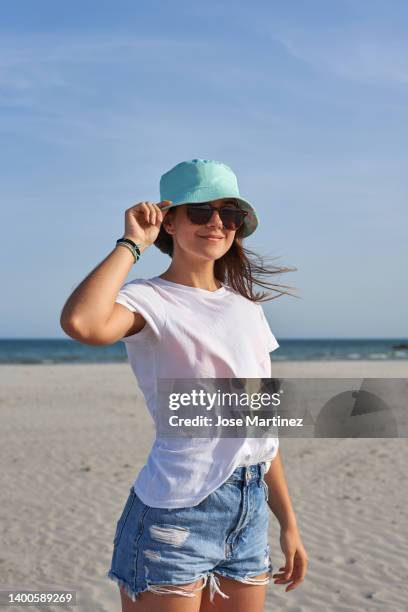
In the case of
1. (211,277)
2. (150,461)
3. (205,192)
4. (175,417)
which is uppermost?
(205,192)

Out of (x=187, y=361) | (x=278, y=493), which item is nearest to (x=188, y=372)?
(x=187, y=361)

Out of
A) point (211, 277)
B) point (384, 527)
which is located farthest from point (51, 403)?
point (211, 277)

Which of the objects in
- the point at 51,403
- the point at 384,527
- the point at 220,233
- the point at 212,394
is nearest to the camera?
the point at 212,394

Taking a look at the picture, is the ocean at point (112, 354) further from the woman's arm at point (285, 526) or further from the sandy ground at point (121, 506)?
the woman's arm at point (285, 526)

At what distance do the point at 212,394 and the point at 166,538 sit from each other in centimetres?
44

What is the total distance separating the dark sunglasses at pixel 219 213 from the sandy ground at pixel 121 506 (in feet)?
12.0

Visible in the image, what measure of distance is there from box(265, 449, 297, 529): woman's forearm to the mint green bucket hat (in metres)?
0.90

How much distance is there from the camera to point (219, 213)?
2295 millimetres

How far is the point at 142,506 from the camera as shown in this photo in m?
2.05

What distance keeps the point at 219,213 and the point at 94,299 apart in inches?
22.8

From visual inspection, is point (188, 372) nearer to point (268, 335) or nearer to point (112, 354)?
point (268, 335)

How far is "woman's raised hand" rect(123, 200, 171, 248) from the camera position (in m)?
2.11

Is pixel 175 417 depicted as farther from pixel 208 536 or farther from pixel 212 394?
pixel 208 536

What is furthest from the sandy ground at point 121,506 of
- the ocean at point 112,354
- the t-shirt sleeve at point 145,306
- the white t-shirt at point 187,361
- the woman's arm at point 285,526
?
the ocean at point 112,354
